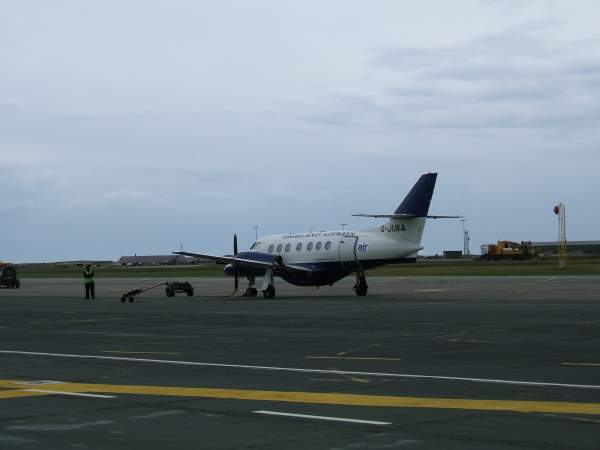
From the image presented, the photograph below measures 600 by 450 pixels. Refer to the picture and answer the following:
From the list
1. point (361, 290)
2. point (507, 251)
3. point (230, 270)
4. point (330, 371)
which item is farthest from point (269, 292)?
point (507, 251)

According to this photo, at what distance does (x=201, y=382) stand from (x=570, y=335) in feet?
39.7

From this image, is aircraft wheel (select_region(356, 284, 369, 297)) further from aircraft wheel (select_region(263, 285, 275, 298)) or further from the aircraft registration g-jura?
aircraft wheel (select_region(263, 285, 275, 298))

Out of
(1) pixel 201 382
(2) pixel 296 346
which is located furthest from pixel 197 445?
(2) pixel 296 346

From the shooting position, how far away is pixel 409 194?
51.6 m

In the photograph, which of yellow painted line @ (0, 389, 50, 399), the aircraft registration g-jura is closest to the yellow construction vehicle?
the aircraft registration g-jura

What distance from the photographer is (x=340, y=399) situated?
14.2 meters

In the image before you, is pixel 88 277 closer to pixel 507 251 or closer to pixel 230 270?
pixel 230 270

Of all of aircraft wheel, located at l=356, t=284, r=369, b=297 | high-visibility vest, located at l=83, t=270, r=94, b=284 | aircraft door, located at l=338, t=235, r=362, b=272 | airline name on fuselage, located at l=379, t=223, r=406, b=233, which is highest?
airline name on fuselage, located at l=379, t=223, r=406, b=233

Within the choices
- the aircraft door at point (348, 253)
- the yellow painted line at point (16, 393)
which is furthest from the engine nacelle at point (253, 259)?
the yellow painted line at point (16, 393)

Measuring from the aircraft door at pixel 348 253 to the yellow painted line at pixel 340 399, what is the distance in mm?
35689

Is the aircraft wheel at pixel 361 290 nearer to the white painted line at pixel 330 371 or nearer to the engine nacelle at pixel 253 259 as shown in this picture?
the engine nacelle at pixel 253 259

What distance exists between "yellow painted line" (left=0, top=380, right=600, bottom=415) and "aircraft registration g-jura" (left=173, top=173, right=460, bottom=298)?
3534 centimetres

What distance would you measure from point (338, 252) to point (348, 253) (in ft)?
2.25

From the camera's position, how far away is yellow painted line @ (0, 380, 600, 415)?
13054mm
